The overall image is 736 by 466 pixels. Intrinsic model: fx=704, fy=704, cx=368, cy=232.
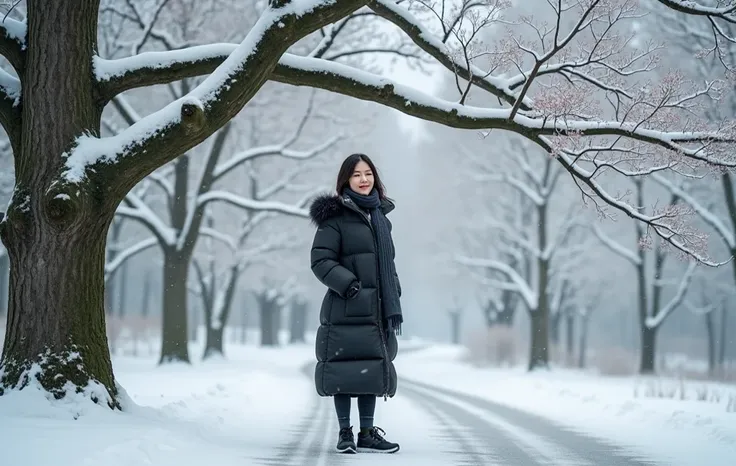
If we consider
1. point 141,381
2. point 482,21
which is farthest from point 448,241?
point 482,21

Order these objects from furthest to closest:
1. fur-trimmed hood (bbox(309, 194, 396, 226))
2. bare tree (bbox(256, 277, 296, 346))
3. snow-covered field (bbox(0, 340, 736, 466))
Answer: bare tree (bbox(256, 277, 296, 346)), fur-trimmed hood (bbox(309, 194, 396, 226)), snow-covered field (bbox(0, 340, 736, 466))

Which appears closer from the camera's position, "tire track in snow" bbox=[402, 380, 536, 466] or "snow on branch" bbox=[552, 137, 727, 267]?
"tire track in snow" bbox=[402, 380, 536, 466]

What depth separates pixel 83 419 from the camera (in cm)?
542

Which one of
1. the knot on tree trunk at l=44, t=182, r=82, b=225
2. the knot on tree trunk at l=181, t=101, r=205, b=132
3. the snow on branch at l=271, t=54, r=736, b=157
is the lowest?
the knot on tree trunk at l=44, t=182, r=82, b=225

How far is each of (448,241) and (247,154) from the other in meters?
12.2

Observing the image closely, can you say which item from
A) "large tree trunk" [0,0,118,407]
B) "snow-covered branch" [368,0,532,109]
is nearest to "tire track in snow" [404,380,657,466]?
"snow-covered branch" [368,0,532,109]

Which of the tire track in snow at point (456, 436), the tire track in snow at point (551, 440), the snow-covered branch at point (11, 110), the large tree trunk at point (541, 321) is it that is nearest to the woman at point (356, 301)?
the tire track in snow at point (456, 436)

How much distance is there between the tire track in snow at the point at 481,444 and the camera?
543 cm

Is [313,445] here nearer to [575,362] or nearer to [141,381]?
[141,381]

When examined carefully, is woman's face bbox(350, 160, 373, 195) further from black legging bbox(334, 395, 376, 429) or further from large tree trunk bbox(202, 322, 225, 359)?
large tree trunk bbox(202, 322, 225, 359)

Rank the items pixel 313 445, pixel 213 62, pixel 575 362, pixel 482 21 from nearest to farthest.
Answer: pixel 313 445 < pixel 213 62 < pixel 482 21 < pixel 575 362

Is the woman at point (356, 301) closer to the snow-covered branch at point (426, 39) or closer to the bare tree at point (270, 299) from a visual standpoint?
the snow-covered branch at point (426, 39)

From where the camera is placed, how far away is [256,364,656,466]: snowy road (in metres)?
5.28

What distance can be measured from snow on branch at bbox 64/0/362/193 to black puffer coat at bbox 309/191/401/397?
122 cm
